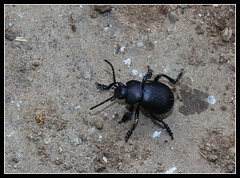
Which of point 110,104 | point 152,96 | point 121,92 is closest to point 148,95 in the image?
point 152,96

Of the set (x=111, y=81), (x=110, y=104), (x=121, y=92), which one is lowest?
(x=110, y=104)

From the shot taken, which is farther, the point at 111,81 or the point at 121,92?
the point at 111,81

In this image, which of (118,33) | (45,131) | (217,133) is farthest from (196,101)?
(45,131)

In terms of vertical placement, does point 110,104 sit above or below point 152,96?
below

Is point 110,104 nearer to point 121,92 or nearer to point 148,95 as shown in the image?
point 121,92

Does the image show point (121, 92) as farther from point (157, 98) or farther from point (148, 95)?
point (157, 98)

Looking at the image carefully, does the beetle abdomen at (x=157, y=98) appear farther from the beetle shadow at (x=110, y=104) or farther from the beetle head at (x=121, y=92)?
the beetle shadow at (x=110, y=104)

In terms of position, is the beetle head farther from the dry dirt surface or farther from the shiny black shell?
the dry dirt surface
